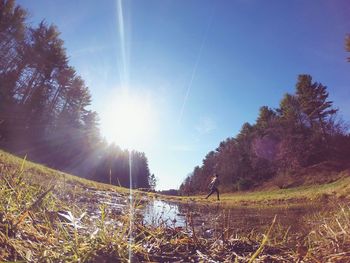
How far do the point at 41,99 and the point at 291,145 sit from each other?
3436cm

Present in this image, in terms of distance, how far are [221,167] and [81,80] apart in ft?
92.6

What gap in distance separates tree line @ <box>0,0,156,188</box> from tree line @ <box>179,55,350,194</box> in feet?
64.9

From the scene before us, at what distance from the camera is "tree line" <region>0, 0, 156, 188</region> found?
102ft

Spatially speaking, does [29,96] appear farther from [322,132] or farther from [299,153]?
[322,132]

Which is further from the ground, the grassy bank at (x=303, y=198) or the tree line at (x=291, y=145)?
the tree line at (x=291, y=145)

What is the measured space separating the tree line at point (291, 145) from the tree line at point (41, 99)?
19776 millimetres

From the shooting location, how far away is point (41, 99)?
38.7m

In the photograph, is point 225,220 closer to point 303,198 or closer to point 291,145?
point 303,198

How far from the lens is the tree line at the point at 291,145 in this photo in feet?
131

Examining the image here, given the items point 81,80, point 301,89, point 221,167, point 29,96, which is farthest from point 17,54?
point 301,89

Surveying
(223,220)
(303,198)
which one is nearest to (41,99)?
(303,198)

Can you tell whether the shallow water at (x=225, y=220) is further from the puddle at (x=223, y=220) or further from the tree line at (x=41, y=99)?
the tree line at (x=41, y=99)

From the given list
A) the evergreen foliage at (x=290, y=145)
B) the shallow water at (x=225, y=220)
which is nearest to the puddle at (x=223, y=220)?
the shallow water at (x=225, y=220)

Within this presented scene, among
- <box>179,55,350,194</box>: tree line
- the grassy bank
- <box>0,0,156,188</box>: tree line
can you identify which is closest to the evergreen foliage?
<box>179,55,350,194</box>: tree line
